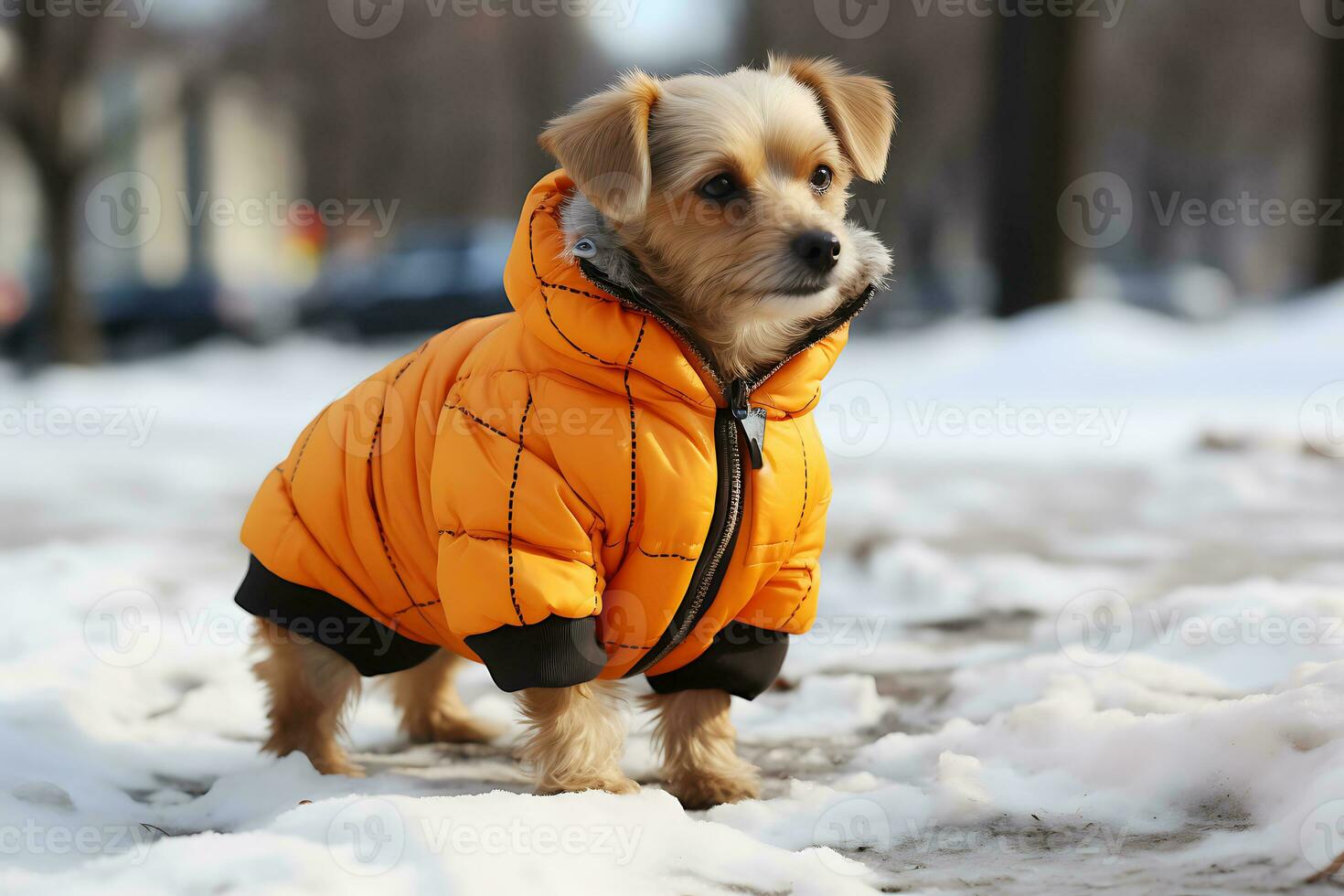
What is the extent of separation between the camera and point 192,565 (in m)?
5.85

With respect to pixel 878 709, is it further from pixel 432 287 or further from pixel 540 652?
pixel 432 287

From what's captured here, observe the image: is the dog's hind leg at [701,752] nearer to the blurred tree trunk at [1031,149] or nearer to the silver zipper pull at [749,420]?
the silver zipper pull at [749,420]

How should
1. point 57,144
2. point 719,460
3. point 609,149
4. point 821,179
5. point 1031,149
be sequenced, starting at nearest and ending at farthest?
1. point 719,460
2. point 609,149
3. point 821,179
4. point 1031,149
5. point 57,144

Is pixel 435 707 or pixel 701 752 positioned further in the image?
pixel 435 707

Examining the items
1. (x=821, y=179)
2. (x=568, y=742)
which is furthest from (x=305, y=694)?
(x=821, y=179)

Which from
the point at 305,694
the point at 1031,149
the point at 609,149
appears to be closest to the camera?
the point at 609,149

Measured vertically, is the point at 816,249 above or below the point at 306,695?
above

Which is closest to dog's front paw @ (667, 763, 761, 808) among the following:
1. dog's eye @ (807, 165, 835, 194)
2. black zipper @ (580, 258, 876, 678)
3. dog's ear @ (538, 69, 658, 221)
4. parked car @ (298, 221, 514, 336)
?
black zipper @ (580, 258, 876, 678)

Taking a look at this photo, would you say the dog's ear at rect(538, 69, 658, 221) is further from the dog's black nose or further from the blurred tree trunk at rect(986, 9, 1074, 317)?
the blurred tree trunk at rect(986, 9, 1074, 317)

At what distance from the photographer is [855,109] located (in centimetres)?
375

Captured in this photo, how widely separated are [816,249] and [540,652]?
119 centimetres

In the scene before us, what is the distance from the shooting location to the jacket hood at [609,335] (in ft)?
10.1

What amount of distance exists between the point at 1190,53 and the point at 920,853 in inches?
1458

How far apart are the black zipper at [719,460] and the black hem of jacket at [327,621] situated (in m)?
0.78
